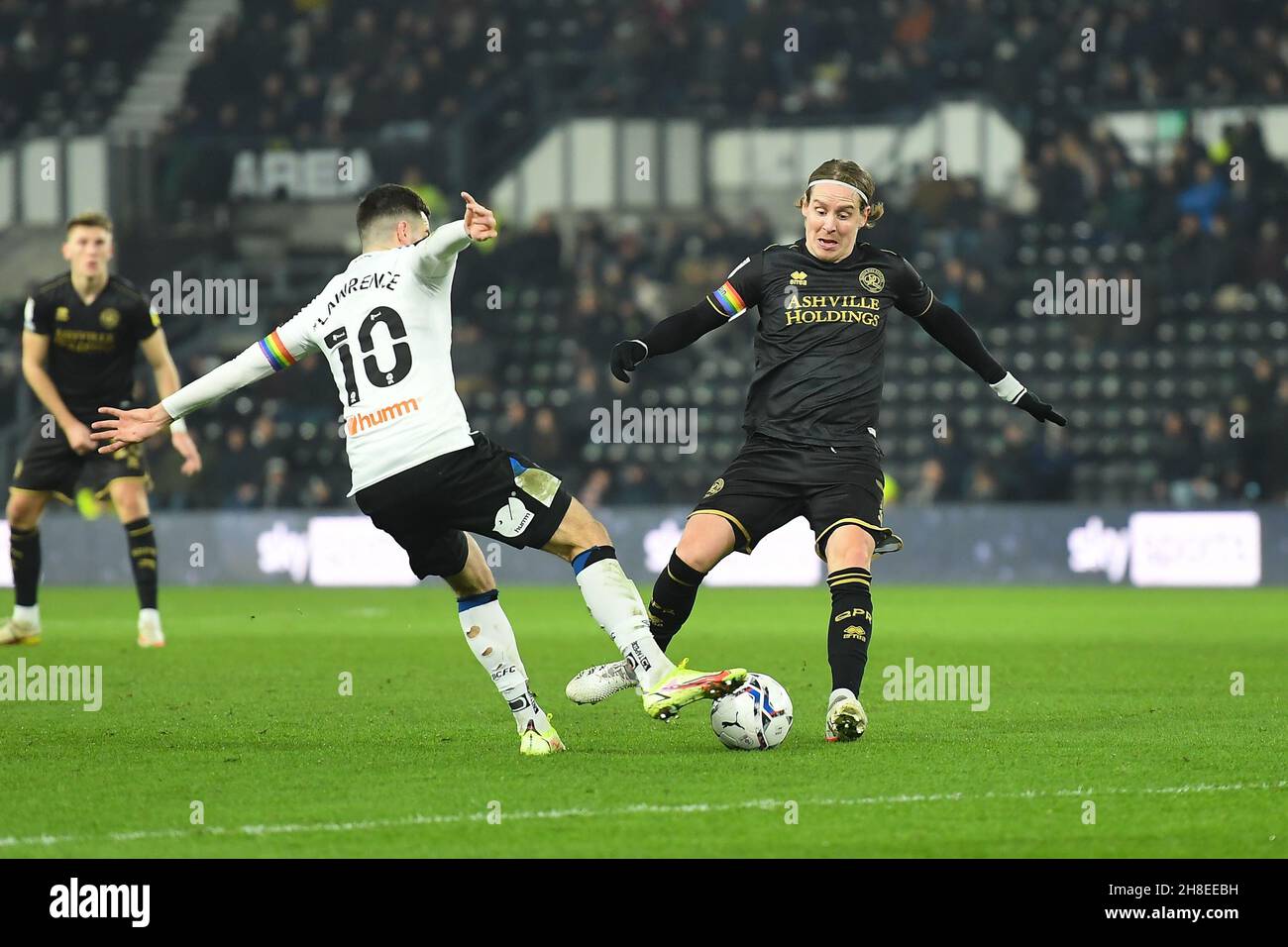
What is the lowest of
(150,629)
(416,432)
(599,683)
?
(599,683)

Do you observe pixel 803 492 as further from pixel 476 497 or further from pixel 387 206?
pixel 387 206

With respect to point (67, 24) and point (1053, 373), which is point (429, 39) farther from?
point (1053, 373)

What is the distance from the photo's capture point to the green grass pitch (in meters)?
5.12

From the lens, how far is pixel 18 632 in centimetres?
1162

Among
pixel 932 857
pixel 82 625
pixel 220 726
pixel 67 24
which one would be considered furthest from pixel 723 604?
pixel 67 24

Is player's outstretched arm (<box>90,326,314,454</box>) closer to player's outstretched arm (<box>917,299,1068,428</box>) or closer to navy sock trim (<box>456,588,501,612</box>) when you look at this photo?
navy sock trim (<box>456,588,501,612</box>)

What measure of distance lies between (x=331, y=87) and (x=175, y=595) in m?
11.2

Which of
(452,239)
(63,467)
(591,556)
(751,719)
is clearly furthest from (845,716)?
(63,467)

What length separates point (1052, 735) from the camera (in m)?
7.35

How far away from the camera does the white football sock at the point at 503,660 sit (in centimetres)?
691

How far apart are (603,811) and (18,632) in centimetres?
708

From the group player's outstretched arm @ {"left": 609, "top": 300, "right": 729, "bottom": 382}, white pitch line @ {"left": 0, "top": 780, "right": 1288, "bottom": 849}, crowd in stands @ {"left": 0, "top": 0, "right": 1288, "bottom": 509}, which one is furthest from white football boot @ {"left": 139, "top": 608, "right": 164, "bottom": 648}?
crowd in stands @ {"left": 0, "top": 0, "right": 1288, "bottom": 509}

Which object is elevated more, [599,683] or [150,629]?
[150,629]

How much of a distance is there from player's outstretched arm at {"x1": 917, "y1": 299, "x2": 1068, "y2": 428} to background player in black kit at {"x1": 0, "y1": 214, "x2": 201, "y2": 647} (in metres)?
5.00
